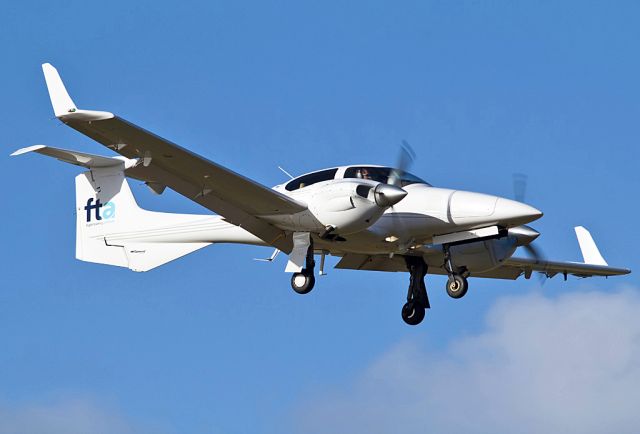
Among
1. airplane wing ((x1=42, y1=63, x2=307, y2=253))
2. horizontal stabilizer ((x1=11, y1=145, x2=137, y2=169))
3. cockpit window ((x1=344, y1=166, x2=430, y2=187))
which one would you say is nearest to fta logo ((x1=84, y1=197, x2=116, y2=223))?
horizontal stabilizer ((x1=11, y1=145, x2=137, y2=169))

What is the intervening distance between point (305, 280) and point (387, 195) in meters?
2.96

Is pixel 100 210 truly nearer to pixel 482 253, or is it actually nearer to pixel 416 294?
pixel 416 294

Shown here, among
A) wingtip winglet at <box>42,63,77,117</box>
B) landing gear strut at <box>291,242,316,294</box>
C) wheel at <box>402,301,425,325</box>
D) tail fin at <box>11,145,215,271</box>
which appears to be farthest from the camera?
tail fin at <box>11,145,215,271</box>

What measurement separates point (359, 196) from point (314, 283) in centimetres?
253

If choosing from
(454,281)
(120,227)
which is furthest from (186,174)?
(454,281)

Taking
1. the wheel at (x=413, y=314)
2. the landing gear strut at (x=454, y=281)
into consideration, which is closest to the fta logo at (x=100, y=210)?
the wheel at (x=413, y=314)

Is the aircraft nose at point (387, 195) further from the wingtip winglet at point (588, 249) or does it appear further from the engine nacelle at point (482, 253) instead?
the wingtip winglet at point (588, 249)

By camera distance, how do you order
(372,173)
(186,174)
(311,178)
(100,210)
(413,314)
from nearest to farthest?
(186,174) → (372,173) → (311,178) → (413,314) → (100,210)

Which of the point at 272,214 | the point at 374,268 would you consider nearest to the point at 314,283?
the point at 272,214

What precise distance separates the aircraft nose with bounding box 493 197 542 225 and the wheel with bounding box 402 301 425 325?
4217 mm

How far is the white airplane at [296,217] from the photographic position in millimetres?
29766

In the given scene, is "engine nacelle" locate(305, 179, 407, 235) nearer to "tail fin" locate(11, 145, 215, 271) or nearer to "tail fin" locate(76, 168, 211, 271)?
"tail fin" locate(11, 145, 215, 271)

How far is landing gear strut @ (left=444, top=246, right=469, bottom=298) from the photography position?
32.5 metres

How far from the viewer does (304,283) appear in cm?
3119
